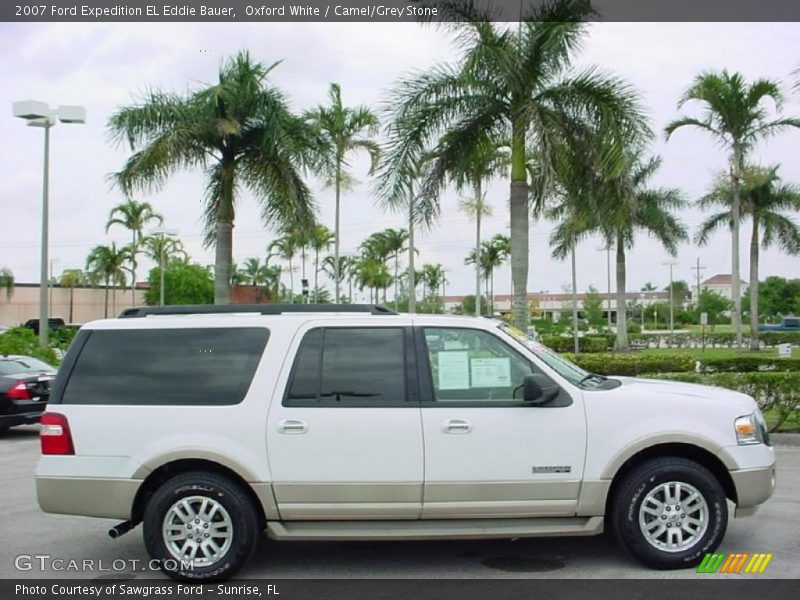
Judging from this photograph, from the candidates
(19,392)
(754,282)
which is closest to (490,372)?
(19,392)

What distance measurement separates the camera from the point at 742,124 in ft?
102

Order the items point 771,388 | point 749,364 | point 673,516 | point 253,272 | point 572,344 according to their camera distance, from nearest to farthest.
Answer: point 673,516 < point 771,388 < point 749,364 < point 572,344 < point 253,272

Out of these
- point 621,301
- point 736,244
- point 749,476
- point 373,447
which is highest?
point 736,244

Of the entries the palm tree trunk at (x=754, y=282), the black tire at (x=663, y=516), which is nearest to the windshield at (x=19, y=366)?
the black tire at (x=663, y=516)

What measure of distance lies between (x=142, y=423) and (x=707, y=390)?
4.23 m

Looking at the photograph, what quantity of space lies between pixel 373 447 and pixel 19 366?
1090 cm

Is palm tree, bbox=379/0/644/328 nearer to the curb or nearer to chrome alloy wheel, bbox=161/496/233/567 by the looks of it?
the curb

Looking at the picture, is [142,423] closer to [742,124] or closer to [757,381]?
[757,381]

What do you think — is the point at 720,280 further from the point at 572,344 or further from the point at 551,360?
the point at 551,360

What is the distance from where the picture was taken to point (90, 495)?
568cm

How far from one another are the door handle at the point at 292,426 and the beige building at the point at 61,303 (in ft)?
219

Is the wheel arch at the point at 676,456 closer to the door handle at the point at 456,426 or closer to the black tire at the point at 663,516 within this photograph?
the black tire at the point at 663,516

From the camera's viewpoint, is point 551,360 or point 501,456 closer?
point 501,456

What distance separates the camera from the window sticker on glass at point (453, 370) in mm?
5746
